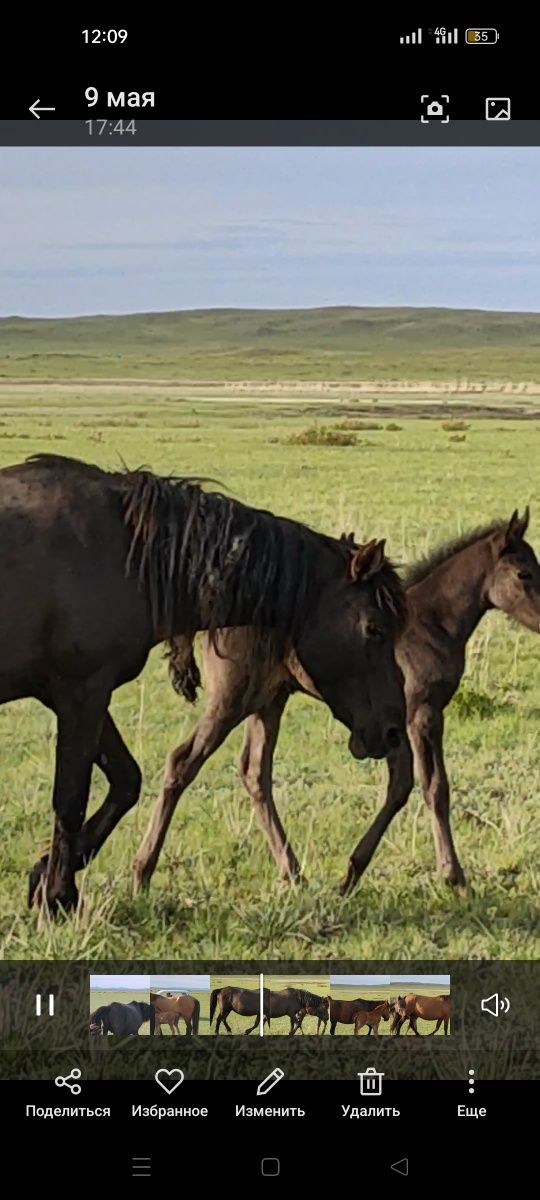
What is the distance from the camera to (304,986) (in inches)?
174

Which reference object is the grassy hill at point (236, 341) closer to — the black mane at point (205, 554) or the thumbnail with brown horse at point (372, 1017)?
the black mane at point (205, 554)

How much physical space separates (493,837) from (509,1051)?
3.26 meters

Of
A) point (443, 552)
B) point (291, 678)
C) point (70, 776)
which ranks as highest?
point (443, 552)

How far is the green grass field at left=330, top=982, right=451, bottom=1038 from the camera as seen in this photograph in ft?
14.3

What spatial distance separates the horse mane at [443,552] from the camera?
7863 mm

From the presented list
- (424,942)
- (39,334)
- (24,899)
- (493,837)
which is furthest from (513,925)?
(39,334)

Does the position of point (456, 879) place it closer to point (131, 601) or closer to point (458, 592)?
point (458, 592)

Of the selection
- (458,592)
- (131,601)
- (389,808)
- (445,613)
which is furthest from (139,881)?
(458,592)

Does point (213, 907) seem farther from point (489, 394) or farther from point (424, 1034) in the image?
point (489, 394)

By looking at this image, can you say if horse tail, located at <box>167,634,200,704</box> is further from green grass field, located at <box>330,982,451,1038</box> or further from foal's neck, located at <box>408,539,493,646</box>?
green grass field, located at <box>330,982,451,1038</box>
